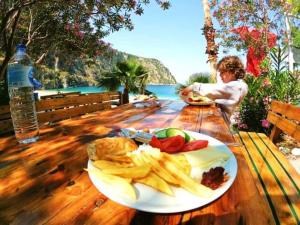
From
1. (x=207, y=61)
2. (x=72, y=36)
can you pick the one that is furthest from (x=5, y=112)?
(x=207, y=61)

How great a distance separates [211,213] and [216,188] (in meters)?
0.09

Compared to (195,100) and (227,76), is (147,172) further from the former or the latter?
(227,76)

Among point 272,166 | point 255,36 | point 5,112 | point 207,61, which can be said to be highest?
point 255,36

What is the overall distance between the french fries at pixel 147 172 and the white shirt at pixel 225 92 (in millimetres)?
1875

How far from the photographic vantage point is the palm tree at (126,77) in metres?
8.28

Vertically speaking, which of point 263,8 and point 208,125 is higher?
point 263,8

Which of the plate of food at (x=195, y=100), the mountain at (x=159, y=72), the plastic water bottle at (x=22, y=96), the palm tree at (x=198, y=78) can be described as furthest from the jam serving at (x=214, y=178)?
the mountain at (x=159, y=72)

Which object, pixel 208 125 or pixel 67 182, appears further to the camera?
pixel 208 125

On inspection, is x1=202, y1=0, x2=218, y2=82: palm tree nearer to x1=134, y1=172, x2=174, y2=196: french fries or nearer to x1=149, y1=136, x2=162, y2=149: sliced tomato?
x1=149, y1=136, x2=162, y2=149: sliced tomato

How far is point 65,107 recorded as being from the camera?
3316mm

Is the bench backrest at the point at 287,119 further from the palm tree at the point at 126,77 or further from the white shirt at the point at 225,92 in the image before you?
the palm tree at the point at 126,77

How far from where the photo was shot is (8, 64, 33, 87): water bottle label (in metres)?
1.44

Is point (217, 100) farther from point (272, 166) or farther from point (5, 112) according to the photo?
point (5, 112)

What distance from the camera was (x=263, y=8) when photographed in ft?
37.2
